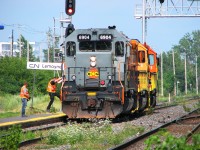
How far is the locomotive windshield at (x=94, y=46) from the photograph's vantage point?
22344 mm

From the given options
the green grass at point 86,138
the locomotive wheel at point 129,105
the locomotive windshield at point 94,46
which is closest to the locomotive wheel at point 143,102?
the locomotive wheel at point 129,105

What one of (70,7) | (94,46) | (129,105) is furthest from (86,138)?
(70,7)

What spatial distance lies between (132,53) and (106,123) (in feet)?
18.6

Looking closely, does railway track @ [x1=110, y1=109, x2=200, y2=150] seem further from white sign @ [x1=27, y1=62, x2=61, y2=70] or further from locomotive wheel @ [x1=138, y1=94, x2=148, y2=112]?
white sign @ [x1=27, y1=62, x2=61, y2=70]

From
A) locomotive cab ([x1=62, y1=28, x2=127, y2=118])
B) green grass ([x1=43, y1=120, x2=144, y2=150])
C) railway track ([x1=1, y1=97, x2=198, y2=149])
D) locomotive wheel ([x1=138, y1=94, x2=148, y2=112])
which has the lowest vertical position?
railway track ([x1=1, y1=97, x2=198, y2=149])

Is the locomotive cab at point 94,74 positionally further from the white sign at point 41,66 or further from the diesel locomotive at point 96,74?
the white sign at point 41,66

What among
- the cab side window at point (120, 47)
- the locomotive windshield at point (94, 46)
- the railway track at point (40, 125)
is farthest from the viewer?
the locomotive windshield at point (94, 46)

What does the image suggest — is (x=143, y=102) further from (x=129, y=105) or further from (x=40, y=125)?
(x=40, y=125)

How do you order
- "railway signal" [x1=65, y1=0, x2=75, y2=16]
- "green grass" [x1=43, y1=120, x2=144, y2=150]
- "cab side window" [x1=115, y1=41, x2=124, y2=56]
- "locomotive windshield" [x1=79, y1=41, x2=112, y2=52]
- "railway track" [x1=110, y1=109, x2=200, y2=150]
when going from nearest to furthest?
"railway track" [x1=110, y1=109, x2=200, y2=150]
"green grass" [x1=43, y1=120, x2=144, y2=150]
"cab side window" [x1=115, y1=41, x2=124, y2=56]
"locomotive windshield" [x1=79, y1=41, x2=112, y2=52]
"railway signal" [x1=65, y1=0, x2=75, y2=16]

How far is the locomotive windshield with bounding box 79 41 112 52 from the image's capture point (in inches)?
880

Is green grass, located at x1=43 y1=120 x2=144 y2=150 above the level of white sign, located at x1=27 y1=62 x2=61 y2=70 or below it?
below

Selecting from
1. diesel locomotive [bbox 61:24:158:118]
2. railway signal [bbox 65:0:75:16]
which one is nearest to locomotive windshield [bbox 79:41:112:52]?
diesel locomotive [bbox 61:24:158:118]

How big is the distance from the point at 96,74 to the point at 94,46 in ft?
3.93

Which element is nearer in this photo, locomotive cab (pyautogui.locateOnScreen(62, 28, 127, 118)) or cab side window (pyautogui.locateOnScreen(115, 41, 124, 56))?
locomotive cab (pyautogui.locateOnScreen(62, 28, 127, 118))
